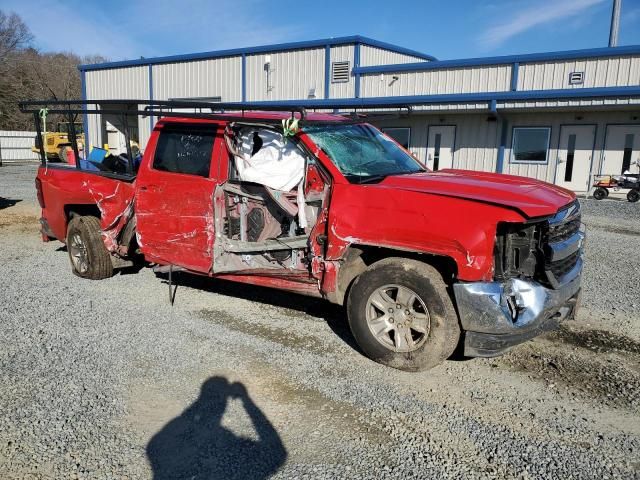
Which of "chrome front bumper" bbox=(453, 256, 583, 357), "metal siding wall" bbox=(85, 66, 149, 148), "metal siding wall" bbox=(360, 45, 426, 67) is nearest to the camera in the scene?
"chrome front bumper" bbox=(453, 256, 583, 357)

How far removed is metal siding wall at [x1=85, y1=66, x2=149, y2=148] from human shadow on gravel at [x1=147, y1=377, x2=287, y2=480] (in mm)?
25264

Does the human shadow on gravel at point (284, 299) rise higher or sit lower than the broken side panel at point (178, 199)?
lower

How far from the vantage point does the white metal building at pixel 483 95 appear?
16266 mm

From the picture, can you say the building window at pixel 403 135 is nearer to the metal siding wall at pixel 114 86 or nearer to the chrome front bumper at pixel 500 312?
the metal siding wall at pixel 114 86

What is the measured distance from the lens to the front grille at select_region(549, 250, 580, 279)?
13.4 ft

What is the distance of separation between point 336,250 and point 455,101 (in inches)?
575

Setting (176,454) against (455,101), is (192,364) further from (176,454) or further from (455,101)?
(455,101)

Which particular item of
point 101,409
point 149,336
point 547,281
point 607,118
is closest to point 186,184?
point 149,336

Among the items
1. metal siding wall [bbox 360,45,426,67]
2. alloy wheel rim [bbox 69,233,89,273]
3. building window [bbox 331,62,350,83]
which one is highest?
metal siding wall [bbox 360,45,426,67]

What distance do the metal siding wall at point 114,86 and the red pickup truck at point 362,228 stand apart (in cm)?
2284

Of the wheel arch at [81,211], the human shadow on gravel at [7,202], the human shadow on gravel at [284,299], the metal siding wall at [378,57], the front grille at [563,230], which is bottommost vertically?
the human shadow on gravel at [284,299]

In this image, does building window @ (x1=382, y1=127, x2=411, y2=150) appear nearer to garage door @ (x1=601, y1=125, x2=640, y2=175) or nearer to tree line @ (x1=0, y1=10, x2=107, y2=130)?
garage door @ (x1=601, y1=125, x2=640, y2=175)

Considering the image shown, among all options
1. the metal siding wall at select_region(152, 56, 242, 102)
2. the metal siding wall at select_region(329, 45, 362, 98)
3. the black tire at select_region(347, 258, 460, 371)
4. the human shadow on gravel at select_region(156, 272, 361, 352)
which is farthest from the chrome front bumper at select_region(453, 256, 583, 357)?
the metal siding wall at select_region(152, 56, 242, 102)

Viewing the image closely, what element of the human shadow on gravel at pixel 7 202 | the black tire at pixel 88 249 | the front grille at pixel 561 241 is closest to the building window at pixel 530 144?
the front grille at pixel 561 241
